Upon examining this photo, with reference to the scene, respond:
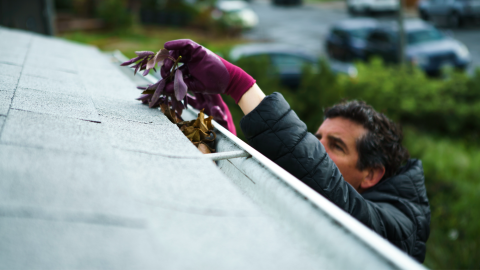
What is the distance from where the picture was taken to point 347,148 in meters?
2.17

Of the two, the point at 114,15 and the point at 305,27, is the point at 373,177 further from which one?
the point at 305,27

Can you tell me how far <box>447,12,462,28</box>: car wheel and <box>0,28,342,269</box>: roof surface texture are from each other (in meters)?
21.8

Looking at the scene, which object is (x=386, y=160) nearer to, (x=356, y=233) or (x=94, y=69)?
(x=356, y=233)

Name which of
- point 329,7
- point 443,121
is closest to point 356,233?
point 443,121

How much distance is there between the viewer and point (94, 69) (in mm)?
2627

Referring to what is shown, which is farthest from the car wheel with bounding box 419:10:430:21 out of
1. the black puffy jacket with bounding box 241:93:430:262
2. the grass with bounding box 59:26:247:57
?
the black puffy jacket with bounding box 241:93:430:262

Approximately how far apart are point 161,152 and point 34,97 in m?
0.65

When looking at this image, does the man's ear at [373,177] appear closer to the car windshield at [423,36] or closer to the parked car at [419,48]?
the parked car at [419,48]

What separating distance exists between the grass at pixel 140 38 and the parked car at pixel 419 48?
4794mm

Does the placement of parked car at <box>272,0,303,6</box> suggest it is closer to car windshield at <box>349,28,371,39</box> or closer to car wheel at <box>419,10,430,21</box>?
car wheel at <box>419,10,430,21</box>

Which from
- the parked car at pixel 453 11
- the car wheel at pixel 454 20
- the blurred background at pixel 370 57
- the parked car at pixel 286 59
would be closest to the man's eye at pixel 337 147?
the blurred background at pixel 370 57

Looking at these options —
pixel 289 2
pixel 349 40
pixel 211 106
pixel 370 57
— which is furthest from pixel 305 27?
pixel 211 106

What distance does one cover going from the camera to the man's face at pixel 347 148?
85.5 inches

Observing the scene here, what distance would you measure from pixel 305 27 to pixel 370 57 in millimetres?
12289
